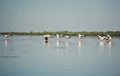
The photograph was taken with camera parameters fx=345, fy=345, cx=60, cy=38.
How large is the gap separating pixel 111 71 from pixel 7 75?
2.99m

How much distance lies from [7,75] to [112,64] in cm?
383

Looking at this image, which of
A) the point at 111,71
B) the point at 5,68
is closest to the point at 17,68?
the point at 5,68

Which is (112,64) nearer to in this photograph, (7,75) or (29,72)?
(29,72)

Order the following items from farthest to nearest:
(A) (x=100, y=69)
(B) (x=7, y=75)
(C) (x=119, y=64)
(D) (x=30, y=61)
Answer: (D) (x=30, y=61), (C) (x=119, y=64), (A) (x=100, y=69), (B) (x=7, y=75)

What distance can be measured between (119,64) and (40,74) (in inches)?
125

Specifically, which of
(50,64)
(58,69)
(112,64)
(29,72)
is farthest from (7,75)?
(112,64)

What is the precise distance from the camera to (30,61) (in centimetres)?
1255

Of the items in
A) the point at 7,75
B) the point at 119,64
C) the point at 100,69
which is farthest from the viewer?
the point at 119,64

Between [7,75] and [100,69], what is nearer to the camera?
[7,75]

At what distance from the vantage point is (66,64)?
1162 centimetres

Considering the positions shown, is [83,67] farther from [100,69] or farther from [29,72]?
[29,72]

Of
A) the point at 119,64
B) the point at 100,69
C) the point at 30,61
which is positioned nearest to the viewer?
the point at 100,69

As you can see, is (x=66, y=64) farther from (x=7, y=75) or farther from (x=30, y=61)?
(x=7, y=75)

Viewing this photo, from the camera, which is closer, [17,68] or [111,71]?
[111,71]
